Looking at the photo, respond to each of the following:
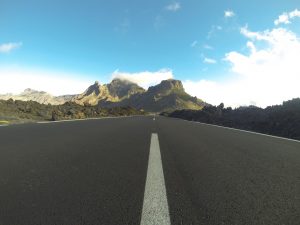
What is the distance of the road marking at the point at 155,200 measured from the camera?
7.38 feet

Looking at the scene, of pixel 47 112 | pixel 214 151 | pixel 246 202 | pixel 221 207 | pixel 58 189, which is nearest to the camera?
pixel 221 207

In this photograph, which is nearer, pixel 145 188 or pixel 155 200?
pixel 155 200

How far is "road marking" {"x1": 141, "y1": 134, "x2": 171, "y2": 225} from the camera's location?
2248 mm

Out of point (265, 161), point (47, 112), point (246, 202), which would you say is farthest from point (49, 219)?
point (47, 112)

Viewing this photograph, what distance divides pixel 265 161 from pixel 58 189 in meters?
3.53

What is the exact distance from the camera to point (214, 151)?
19.3ft

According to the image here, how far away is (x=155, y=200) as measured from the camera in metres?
2.70

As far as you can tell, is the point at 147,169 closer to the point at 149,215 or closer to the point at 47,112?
the point at 149,215

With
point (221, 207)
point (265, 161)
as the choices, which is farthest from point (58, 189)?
point (265, 161)

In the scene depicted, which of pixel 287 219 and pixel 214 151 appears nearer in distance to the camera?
pixel 287 219

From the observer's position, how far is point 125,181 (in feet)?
11.1

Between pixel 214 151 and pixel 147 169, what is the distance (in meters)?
2.32

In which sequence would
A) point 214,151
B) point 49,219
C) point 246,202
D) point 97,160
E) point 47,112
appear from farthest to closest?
point 47,112, point 214,151, point 97,160, point 246,202, point 49,219

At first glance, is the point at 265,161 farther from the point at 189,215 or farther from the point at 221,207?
the point at 189,215
